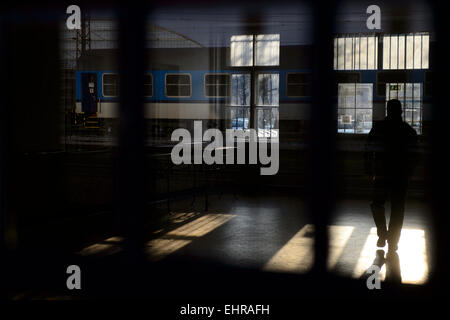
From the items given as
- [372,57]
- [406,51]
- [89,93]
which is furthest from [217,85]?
[406,51]

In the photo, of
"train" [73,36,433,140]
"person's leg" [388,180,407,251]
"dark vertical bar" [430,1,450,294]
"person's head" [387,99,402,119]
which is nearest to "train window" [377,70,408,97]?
"train" [73,36,433,140]

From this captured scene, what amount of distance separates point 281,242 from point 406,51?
46.2ft

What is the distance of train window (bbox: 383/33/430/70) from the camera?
18.2m

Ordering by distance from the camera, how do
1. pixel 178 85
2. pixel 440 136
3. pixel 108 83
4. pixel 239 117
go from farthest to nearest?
pixel 108 83, pixel 178 85, pixel 239 117, pixel 440 136

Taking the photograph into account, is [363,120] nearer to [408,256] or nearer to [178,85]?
[178,85]

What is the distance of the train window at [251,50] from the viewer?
16.9 metres

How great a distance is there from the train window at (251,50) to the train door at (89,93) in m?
4.45

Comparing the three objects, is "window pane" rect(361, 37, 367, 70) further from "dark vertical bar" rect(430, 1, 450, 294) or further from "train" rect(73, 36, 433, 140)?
"dark vertical bar" rect(430, 1, 450, 294)

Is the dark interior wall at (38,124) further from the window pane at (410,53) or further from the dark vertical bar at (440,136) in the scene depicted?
the window pane at (410,53)

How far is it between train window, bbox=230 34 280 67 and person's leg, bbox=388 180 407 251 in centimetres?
1167

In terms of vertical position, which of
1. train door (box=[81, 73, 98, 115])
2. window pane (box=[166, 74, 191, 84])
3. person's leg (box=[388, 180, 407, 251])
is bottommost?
person's leg (box=[388, 180, 407, 251])

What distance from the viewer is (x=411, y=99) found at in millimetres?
18359

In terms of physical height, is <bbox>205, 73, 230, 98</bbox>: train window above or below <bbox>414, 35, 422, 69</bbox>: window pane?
below
